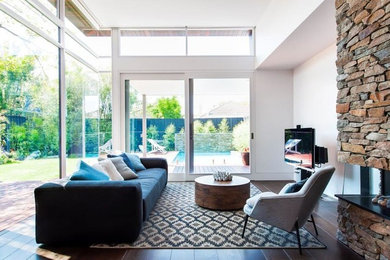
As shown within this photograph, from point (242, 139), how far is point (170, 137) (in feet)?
5.53

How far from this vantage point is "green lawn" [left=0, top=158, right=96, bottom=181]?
295 cm

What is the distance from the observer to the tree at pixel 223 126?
5.66m

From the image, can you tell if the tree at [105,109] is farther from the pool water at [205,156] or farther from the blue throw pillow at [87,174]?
the blue throw pillow at [87,174]

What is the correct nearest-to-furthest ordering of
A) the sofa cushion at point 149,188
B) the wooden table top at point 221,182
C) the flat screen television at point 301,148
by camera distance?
the sofa cushion at point 149,188 < the wooden table top at point 221,182 < the flat screen television at point 301,148

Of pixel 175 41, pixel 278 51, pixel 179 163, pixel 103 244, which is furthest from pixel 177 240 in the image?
pixel 175 41

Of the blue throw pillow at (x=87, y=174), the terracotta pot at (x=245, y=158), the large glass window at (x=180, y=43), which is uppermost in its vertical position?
the large glass window at (x=180, y=43)

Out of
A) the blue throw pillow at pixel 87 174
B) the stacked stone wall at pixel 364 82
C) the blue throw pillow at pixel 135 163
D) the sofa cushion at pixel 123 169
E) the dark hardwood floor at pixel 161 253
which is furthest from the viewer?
the blue throw pillow at pixel 135 163

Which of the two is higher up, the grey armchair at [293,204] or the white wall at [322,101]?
the white wall at [322,101]

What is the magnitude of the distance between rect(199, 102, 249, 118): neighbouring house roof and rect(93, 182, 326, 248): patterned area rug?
2500 millimetres

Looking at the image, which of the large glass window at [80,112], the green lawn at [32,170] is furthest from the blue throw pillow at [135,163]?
the green lawn at [32,170]

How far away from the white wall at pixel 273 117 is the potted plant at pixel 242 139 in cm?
23

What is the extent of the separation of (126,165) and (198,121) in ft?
7.18

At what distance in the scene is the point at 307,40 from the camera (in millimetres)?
3736

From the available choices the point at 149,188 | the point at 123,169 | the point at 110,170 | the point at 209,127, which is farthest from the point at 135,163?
the point at 209,127
